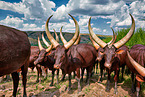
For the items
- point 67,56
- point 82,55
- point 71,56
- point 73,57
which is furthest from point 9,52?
point 82,55

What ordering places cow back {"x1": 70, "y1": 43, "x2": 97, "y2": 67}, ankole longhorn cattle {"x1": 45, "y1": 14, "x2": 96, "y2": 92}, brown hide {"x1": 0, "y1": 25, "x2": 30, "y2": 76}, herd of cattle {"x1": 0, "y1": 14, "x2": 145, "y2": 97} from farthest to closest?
cow back {"x1": 70, "y1": 43, "x2": 97, "y2": 67} → ankole longhorn cattle {"x1": 45, "y1": 14, "x2": 96, "y2": 92} → herd of cattle {"x1": 0, "y1": 14, "x2": 145, "y2": 97} → brown hide {"x1": 0, "y1": 25, "x2": 30, "y2": 76}

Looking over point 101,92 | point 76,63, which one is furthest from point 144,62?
point 76,63

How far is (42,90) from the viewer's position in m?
5.10

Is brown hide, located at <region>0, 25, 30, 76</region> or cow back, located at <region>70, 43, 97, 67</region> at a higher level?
brown hide, located at <region>0, 25, 30, 76</region>

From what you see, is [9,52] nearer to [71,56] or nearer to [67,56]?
[67,56]

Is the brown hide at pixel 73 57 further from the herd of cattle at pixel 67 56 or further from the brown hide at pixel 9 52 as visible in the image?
the brown hide at pixel 9 52

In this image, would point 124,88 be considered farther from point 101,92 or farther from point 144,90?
point 101,92

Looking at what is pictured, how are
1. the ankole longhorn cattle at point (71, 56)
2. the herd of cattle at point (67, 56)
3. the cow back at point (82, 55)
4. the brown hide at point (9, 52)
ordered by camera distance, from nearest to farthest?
the brown hide at point (9, 52) < the herd of cattle at point (67, 56) < the ankole longhorn cattle at point (71, 56) < the cow back at point (82, 55)

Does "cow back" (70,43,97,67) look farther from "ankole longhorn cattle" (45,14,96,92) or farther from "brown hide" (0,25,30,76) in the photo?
"brown hide" (0,25,30,76)

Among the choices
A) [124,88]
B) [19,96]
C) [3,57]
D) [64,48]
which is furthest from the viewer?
[124,88]

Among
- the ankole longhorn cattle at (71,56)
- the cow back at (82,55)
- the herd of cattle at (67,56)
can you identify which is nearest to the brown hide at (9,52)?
the herd of cattle at (67,56)

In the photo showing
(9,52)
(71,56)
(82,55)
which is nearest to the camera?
(9,52)

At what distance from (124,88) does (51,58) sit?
15.1 feet

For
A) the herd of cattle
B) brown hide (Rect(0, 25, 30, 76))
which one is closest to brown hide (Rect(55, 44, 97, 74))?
the herd of cattle
